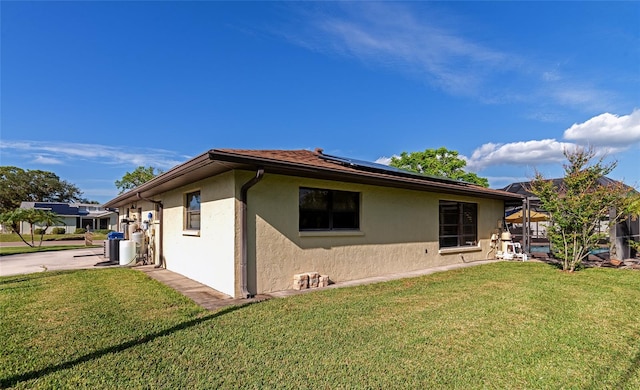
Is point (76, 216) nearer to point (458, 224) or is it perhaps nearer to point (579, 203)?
point (458, 224)

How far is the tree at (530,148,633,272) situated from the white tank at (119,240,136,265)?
13.0 m

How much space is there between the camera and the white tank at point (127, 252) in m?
11.1

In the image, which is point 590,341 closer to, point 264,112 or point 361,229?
point 361,229

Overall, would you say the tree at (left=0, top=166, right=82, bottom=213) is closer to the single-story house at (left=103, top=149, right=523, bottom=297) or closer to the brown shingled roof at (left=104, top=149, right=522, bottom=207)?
the single-story house at (left=103, top=149, right=523, bottom=297)

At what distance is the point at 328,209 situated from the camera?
26.2 ft

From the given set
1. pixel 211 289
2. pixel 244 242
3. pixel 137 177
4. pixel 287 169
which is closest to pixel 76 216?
pixel 137 177

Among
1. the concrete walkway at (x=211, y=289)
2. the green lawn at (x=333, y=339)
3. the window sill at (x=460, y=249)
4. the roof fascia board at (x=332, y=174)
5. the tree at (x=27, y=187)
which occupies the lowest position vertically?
the concrete walkway at (x=211, y=289)

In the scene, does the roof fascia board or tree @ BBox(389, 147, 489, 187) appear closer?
the roof fascia board

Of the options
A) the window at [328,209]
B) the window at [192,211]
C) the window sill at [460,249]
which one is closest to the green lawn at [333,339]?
the window at [328,209]

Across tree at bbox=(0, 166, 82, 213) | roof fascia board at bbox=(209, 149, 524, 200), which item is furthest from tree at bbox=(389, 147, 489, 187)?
tree at bbox=(0, 166, 82, 213)

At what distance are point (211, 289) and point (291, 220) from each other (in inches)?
86.6

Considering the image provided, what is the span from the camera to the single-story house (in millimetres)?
6375

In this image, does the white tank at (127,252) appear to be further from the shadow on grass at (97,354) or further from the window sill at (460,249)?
the window sill at (460,249)

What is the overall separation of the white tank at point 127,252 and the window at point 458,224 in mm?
10283
